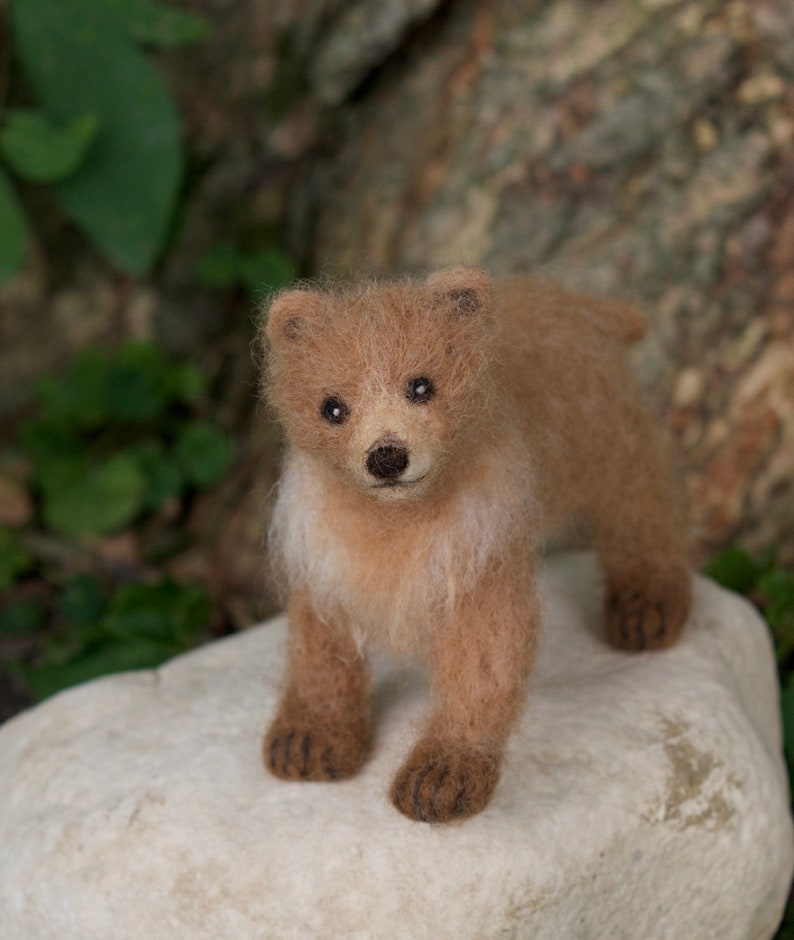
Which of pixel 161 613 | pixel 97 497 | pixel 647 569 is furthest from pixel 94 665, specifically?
pixel 647 569

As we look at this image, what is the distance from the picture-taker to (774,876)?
7.54ft

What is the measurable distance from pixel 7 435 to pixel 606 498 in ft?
8.13

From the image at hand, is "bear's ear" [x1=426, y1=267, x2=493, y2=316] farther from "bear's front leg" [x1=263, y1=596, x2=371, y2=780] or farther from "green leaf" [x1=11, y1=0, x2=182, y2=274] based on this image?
"green leaf" [x1=11, y1=0, x2=182, y2=274]

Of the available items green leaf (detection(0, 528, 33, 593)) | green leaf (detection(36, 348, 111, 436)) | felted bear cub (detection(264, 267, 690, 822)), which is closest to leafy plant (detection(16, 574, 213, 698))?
green leaf (detection(0, 528, 33, 593))

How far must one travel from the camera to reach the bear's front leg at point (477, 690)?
6.42 ft

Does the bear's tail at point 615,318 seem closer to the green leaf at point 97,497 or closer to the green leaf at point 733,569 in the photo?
the green leaf at point 733,569

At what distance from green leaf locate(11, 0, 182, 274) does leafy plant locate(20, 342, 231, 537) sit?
0.57 meters

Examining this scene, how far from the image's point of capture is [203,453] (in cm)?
381

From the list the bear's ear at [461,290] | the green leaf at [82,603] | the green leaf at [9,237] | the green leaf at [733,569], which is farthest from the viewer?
the green leaf at [82,603]

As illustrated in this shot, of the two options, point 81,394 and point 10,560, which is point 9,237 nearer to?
point 81,394

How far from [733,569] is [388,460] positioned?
66.2 inches

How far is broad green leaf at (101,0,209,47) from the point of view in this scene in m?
3.27

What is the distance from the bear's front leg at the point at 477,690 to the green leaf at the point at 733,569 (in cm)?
130

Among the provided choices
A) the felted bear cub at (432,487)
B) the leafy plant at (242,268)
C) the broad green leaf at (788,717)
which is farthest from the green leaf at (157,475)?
the broad green leaf at (788,717)
